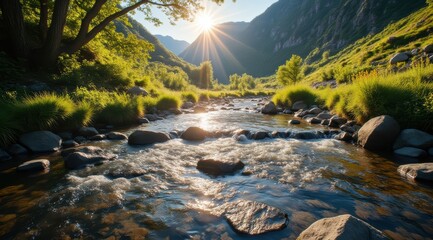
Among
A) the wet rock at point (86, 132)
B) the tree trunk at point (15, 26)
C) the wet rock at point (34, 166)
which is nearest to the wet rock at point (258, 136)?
the wet rock at point (86, 132)

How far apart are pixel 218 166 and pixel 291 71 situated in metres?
47.8

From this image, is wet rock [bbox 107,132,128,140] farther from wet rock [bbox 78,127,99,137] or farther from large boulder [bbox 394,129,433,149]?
large boulder [bbox 394,129,433,149]

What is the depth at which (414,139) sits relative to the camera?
7664 millimetres

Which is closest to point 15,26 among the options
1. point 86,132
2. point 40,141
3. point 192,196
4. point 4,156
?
point 86,132

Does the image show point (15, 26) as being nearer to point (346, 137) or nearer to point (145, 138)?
point (145, 138)

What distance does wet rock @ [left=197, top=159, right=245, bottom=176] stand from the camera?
6418 mm

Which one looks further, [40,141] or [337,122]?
[337,122]

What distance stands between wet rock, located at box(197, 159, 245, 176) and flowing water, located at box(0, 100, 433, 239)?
0.25m

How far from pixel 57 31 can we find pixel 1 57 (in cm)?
317

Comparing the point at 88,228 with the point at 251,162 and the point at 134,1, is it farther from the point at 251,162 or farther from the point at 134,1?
the point at 134,1

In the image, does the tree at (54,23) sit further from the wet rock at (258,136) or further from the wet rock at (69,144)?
the wet rock at (258,136)

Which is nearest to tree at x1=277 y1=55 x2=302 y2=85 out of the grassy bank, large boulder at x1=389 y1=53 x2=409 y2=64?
large boulder at x1=389 y1=53 x2=409 y2=64

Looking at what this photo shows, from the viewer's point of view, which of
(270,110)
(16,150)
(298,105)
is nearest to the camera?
(16,150)

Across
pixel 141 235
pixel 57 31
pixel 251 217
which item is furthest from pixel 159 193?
pixel 57 31
